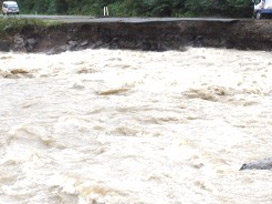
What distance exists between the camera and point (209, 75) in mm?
14305

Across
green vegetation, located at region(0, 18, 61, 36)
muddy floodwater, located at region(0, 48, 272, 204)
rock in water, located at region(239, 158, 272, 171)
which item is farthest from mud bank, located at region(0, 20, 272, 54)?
rock in water, located at region(239, 158, 272, 171)

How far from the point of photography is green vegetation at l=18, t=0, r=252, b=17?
27.2 meters

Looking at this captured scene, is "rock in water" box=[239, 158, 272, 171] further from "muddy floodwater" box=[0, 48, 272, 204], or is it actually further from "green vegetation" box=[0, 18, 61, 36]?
"green vegetation" box=[0, 18, 61, 36]

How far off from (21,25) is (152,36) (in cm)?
665

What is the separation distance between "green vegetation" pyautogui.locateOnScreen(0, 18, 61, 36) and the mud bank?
0.26 metres

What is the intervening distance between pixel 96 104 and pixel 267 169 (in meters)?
5.22

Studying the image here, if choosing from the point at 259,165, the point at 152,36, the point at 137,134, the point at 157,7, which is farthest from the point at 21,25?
the point at 259,165

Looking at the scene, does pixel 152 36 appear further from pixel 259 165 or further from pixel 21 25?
pixel 259 165

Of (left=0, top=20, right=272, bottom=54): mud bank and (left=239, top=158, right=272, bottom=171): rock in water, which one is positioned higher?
(left=239, top=158, right=272, bottom=171): rock in water

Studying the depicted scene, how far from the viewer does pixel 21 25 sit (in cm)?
2359

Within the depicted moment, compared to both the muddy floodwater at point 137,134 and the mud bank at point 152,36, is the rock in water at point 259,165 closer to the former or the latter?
the muddy floodwater at point 137,134

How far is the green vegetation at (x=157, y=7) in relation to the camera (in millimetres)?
27156

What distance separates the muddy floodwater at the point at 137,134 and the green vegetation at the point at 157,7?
11388mm

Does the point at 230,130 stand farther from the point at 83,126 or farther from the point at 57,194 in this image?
the point at 57,194
